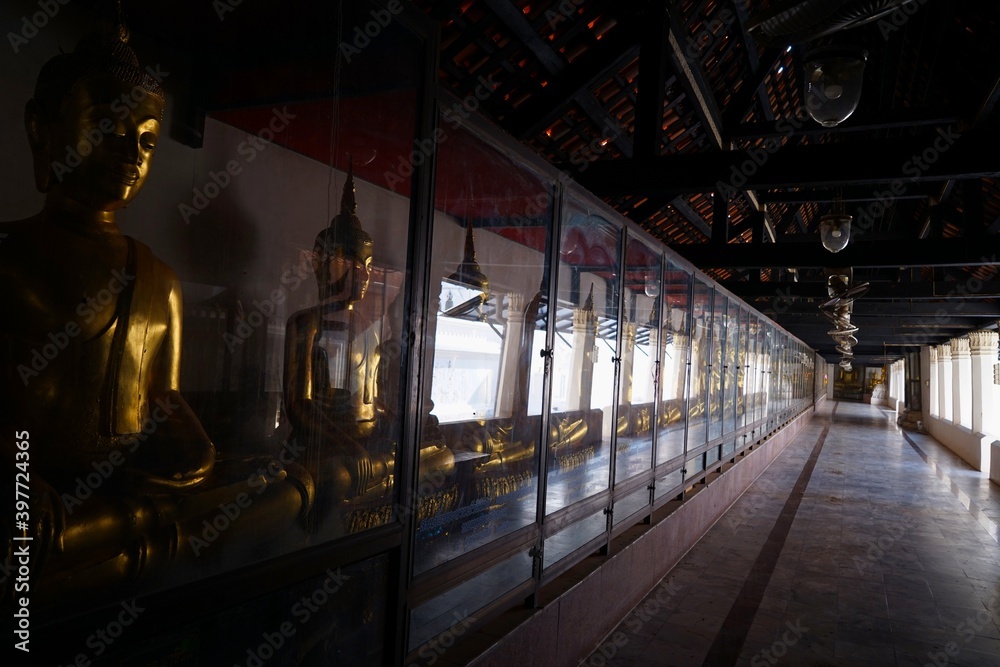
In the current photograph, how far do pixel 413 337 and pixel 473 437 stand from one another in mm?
863

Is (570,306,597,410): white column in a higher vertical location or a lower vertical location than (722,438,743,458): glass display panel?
higher

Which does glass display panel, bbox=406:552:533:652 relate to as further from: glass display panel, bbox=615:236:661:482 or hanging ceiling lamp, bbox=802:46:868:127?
hanging ceiling lamp, bbox=802:46:868:127

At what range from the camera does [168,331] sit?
149cm

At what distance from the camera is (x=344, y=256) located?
1.88 m

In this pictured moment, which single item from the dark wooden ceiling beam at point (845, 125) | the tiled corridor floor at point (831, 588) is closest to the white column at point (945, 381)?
the tiled corridor floor at point (831, 588)

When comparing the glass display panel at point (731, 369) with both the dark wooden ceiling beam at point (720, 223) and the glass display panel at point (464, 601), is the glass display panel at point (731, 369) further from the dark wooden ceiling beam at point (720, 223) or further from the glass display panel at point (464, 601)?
the glass display panel at point (464, 601)

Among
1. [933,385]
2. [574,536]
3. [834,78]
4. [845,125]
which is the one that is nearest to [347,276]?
[574,536]

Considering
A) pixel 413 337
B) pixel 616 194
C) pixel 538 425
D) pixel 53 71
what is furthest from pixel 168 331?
pixel 616 194

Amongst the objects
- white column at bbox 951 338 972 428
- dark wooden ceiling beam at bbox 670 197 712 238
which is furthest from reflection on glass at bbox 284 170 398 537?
white column at bbox 951 338 972 428

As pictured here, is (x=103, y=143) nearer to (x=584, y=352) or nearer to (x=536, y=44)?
(x=584, y=352)

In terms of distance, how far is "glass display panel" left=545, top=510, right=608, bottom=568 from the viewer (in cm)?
328

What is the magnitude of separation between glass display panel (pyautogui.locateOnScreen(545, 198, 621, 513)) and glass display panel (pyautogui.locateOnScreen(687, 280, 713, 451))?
2.27 meters

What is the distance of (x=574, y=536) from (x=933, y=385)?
76.6ft

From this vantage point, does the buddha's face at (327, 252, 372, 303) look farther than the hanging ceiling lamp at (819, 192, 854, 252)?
No
